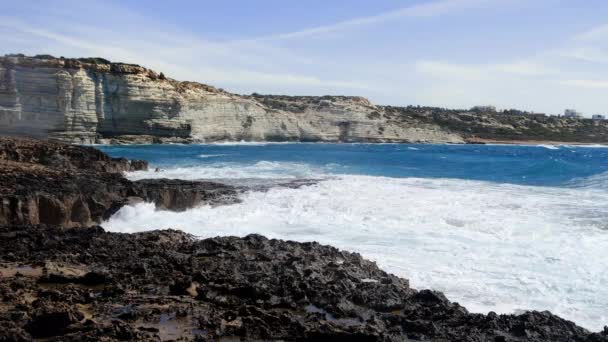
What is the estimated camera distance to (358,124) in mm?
71812

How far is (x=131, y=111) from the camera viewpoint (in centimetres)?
5181

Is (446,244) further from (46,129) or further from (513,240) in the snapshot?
(46,129)

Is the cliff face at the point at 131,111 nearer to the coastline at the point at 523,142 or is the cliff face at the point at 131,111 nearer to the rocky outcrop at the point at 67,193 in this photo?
the coastline at the point at 523,142

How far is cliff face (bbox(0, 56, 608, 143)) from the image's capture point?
Result: 46000 millimetres

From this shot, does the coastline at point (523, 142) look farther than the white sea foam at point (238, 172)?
Yes

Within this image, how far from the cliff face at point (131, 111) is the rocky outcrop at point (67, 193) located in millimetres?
24619

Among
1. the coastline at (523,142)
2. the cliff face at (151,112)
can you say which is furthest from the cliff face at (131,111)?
the coastline at (523,142)

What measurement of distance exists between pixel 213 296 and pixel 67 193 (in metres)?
8.16

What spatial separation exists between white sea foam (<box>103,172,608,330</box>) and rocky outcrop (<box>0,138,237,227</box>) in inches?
23.8

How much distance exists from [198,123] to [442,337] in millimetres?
51738

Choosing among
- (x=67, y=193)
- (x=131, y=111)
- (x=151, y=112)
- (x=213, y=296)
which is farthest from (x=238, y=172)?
(x=151, y=112)

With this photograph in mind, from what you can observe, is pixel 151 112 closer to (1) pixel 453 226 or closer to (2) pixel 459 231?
(1) pixel 453 226

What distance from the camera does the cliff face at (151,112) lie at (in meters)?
46.0

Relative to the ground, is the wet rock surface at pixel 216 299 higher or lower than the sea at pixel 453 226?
higher
